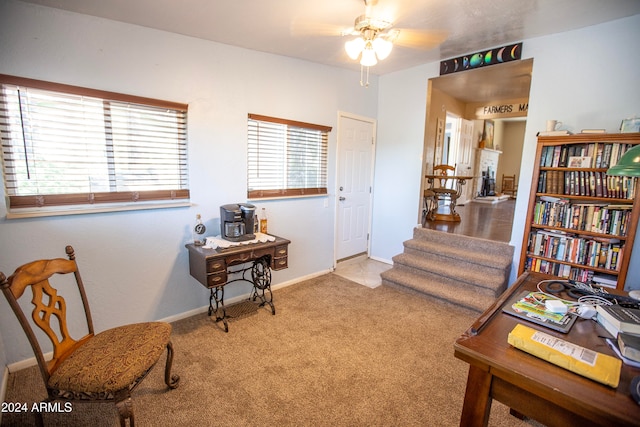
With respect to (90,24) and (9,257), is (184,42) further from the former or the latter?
(9,257)

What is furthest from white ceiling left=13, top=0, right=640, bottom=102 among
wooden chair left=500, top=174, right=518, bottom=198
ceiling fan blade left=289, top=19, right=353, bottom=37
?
wooden chair left=500, top=174, right=518, bottom=198

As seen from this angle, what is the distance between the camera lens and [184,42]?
8.44 feet

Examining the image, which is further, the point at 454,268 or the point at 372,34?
the point at 454,268

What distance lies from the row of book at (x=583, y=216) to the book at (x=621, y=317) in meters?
1.57

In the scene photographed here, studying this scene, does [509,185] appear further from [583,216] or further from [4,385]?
[4,385]

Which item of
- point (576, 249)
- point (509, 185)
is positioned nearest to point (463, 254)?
point (576, 249)

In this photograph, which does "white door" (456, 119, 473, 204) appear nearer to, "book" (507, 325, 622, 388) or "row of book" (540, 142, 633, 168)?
"row of book" (540, 142, 633, 168)

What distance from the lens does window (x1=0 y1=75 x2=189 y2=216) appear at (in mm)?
1985

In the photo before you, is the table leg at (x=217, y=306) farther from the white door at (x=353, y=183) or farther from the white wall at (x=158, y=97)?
the white door at (x=353, y=183)

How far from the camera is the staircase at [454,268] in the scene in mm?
3045

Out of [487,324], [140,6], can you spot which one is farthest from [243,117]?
[487,324]

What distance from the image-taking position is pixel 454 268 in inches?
133

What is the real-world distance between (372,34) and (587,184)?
2290 millimetres

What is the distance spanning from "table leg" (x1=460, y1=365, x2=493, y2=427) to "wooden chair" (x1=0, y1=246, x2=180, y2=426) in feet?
4.91
